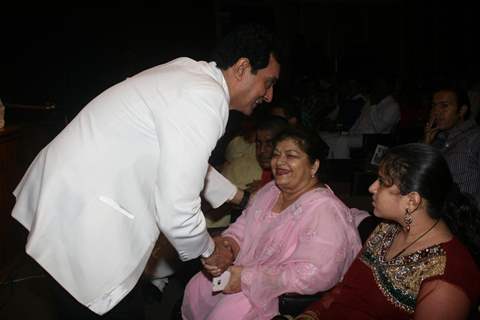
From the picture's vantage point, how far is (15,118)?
4.72 m

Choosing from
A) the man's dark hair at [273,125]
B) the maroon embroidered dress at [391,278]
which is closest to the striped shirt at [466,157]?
the man's dark hair at [273,125]

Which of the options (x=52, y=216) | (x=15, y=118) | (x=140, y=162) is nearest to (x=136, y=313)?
(x=52, y=216)

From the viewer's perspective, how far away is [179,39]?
622 cm

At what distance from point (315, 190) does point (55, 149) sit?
4.05ft

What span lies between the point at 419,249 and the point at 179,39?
203 inches

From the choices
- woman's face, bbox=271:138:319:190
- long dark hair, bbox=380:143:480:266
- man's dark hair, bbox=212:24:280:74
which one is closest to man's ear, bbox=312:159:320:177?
woman's face, bbox=271:138:319:190

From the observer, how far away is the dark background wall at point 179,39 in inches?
197

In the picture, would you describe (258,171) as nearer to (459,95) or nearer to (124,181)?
(459,95)

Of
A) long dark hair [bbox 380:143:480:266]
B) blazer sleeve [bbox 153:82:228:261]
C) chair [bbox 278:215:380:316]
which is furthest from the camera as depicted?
chair [bbox 278:215:380:316]

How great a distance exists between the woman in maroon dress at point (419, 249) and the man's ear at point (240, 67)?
0.63 metres

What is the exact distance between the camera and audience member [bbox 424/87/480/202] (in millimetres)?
3156

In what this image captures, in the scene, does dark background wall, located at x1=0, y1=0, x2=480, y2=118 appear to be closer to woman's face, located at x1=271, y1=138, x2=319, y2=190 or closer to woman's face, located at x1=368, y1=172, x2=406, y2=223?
woman's face, located at x1=271, y1=138, x2=319, y2=190

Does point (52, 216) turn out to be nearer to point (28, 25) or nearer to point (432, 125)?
point (432, 125)

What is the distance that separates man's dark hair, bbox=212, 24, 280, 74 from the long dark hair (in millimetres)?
615
